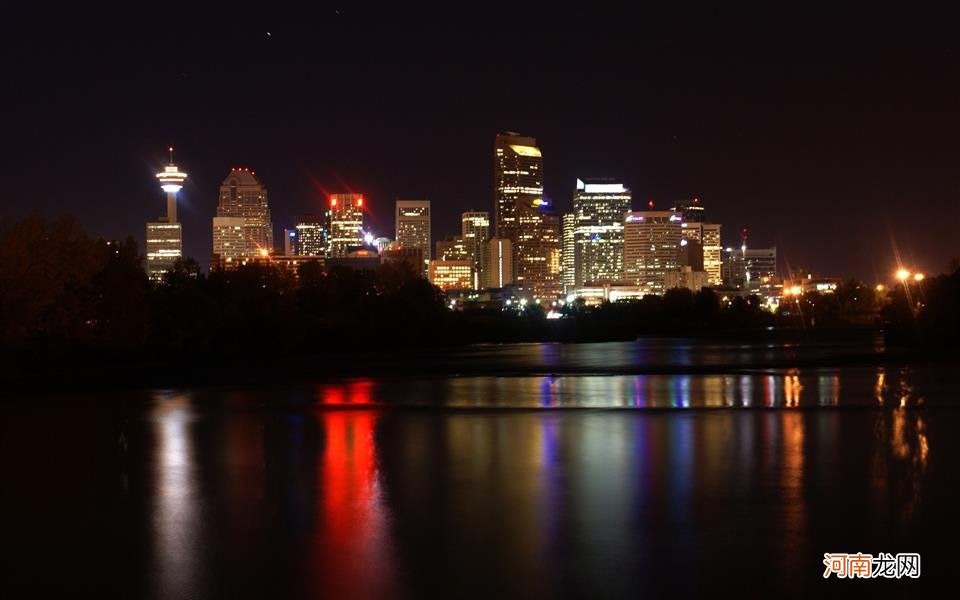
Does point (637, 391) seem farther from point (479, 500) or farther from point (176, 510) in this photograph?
point (176, 510)

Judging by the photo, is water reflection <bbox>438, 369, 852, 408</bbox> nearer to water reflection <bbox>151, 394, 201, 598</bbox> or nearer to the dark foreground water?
the dark foreground water

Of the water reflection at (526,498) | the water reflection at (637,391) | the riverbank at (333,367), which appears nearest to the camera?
the water reflection at (526,498)

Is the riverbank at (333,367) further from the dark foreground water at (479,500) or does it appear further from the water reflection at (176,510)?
the water reflection at (176,510)

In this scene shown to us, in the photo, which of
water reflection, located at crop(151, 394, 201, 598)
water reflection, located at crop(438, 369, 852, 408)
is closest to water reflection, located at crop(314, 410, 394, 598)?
water reflection, located at crop(151, 394, 201, 598)

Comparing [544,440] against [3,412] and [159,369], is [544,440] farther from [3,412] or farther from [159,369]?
[159,369]

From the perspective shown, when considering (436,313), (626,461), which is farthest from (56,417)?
(436,313)

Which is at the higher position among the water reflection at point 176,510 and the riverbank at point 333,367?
the riverbank at point 333,367

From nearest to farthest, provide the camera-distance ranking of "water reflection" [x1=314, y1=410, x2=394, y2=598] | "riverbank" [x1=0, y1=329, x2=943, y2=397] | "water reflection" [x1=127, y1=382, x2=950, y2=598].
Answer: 1. "water reflection" [x1=314, y1=410, x2=394, y2=598]
2. "water reflection" [x1=127, y1=382, x2=950, y2=598]
3. "riverbank" [x1=0, y1=329, x2=943, y2=397]

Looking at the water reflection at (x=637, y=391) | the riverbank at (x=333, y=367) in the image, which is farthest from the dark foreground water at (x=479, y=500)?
the riverbank at (x=333, y=367)

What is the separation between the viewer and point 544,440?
21.5 meters

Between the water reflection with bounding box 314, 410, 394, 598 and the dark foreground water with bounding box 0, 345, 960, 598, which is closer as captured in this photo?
the water reflection with bounding box 314, 410, 394, 598

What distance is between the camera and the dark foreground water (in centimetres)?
1087

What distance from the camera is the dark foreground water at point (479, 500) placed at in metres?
10.9

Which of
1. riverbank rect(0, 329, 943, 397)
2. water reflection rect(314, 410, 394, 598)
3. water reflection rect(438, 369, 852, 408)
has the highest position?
riverbank rect(0, 329, 943, 397)
